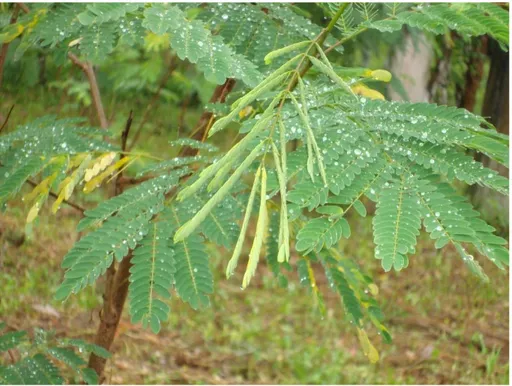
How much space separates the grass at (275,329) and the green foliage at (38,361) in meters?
1.00

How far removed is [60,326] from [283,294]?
1.62 metres

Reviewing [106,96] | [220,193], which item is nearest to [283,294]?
[106,96]

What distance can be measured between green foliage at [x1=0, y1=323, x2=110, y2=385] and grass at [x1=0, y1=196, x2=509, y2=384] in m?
1.00

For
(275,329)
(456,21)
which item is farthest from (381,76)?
(275,329)

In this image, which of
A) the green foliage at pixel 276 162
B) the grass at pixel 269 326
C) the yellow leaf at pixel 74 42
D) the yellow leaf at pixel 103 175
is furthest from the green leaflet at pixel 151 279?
the grass at pixel 269 326

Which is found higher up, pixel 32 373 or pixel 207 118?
pixel 207 118

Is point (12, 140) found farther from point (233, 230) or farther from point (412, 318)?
point (412, 318)

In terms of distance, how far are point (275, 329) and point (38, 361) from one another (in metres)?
2.22

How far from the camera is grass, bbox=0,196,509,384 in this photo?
3436mm

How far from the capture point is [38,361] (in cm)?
189

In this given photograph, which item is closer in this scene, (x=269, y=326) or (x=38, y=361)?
(x=38, y=361)

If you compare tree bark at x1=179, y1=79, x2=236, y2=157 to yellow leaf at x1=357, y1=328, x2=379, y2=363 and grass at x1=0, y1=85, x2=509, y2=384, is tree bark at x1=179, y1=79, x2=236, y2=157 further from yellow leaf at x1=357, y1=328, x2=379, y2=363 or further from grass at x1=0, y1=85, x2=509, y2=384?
grass at x1=0, y1=85, x2=509, y2=384

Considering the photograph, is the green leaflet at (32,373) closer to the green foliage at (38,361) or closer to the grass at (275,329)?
the green foliage at (38,361)

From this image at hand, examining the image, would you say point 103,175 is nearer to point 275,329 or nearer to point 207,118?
point 207,118
